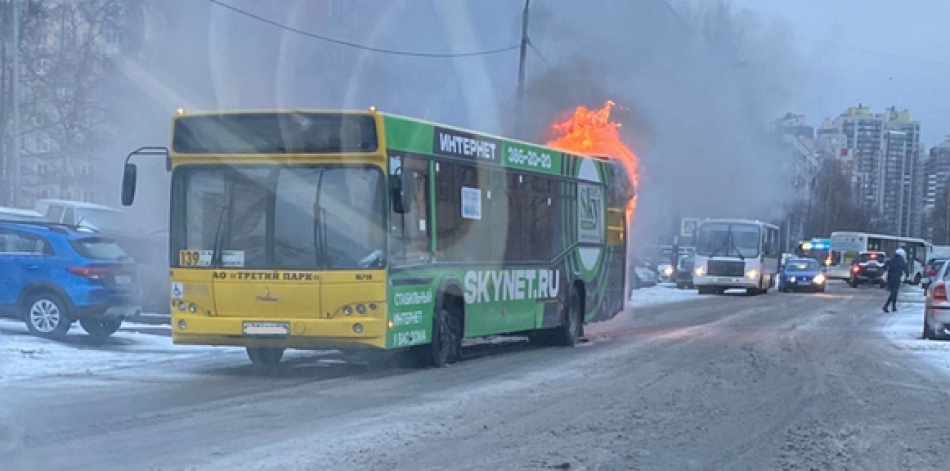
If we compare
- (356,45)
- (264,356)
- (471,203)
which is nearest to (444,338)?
(471,203)

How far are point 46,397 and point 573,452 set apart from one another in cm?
533

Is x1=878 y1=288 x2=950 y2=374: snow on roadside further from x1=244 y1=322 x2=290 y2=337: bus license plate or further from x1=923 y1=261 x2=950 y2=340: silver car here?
x1=244 y1=322 x2=290 y2=337: bus license plate

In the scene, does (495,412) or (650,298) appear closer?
(495,412)

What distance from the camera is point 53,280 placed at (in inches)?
623

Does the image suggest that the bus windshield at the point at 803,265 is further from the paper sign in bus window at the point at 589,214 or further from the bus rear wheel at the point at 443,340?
the bus rear wheel at the point at 443,340

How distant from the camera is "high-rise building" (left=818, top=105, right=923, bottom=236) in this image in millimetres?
143250

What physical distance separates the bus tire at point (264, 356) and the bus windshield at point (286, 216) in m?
1.73

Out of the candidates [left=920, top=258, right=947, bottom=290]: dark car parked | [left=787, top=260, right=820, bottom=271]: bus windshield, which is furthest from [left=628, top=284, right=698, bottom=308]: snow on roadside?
[left=920, top=258, right=947, bottom=290]: dark car parked

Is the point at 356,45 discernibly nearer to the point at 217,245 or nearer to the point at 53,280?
the point at 53,280

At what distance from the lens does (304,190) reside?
12.5 meters

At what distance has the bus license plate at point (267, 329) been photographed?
40.7 feet

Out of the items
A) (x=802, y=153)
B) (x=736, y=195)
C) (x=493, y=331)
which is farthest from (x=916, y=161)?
(x=493, y=331)

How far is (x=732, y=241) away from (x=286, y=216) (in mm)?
→ 32622

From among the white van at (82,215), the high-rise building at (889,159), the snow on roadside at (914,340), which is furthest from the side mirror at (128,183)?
the high-rise building at (889,159)
